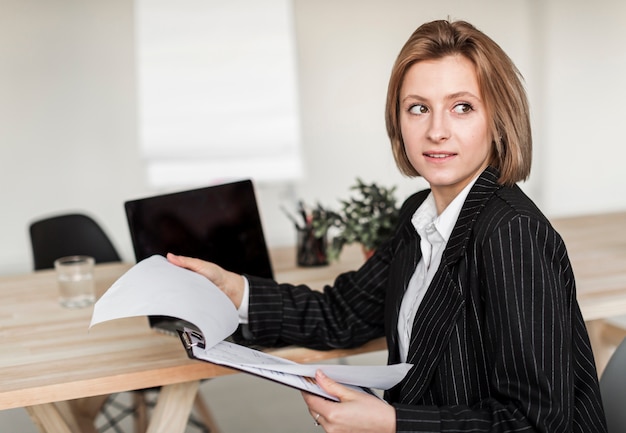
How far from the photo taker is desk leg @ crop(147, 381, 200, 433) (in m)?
1.89

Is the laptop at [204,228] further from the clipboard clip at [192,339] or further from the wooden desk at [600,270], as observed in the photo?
the wooden desk at [600,270]

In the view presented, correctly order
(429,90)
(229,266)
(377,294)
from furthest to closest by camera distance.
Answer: (229,266) < (377,294) < (429,90)

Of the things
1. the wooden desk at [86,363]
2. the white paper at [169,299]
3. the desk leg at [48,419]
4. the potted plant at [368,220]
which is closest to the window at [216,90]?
the potted plant at [368,220]

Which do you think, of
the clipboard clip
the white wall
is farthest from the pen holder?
the white wall

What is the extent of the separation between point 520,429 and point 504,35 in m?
5.14

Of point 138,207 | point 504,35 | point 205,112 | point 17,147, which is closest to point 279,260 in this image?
point 138,207

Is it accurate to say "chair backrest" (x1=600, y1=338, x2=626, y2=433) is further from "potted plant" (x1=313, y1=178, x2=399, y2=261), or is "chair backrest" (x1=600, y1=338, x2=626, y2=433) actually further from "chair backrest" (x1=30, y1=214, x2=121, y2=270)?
"chair backrest" (x1=30, y1=214, x2=121, y2=270)

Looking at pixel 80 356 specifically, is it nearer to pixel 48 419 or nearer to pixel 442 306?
pixel 48 419

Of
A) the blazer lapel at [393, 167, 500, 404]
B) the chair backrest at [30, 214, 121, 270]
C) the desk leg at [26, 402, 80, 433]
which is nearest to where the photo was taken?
the blazer lapel at [393, 167, 500, 404]

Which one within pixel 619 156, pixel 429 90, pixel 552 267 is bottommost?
pixel 619 156

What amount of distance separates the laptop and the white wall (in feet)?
7.39

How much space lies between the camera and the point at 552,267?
4.76ft

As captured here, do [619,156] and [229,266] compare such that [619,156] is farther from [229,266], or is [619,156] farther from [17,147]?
[229,266]

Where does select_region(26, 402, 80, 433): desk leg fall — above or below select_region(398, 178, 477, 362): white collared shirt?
below
